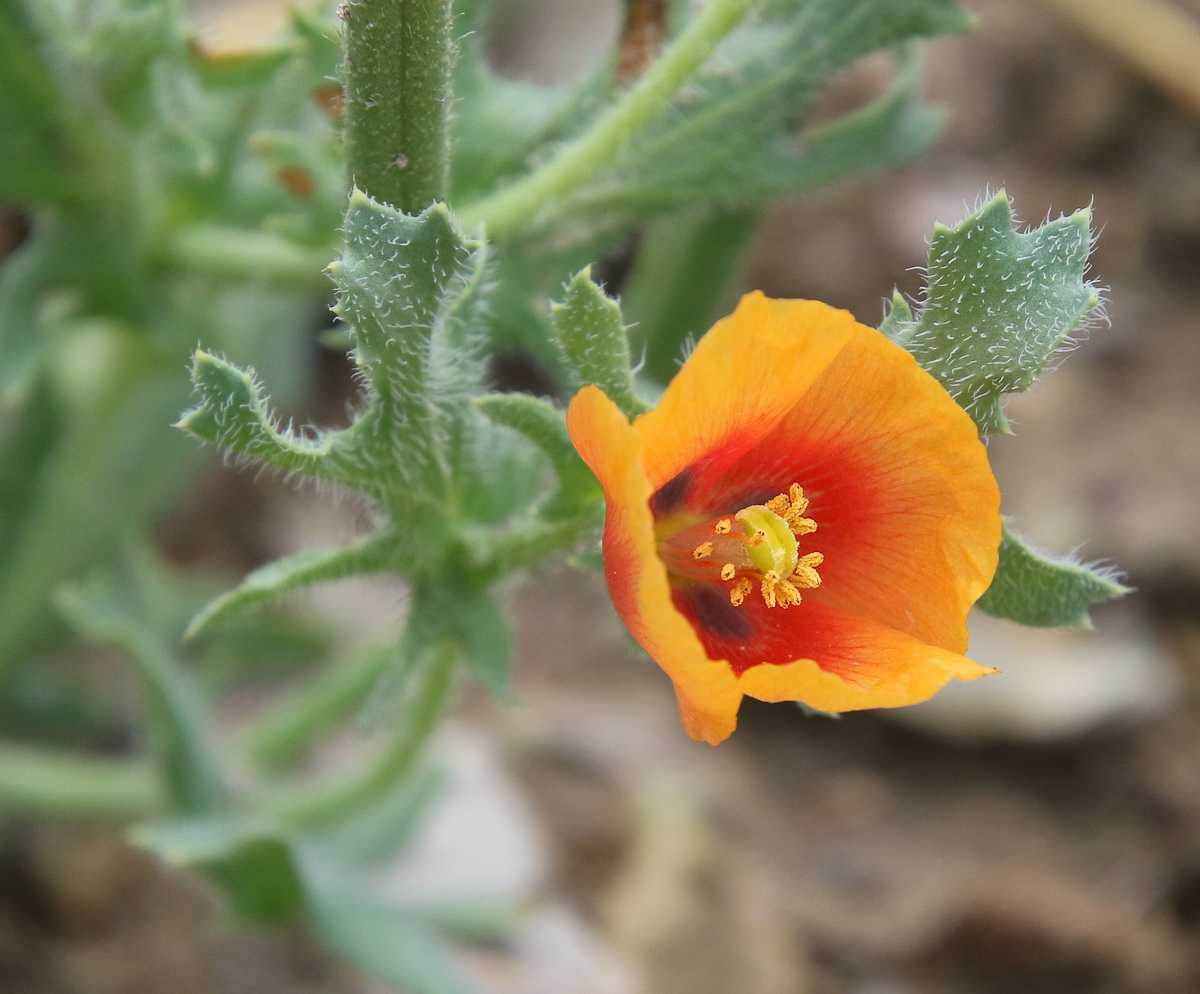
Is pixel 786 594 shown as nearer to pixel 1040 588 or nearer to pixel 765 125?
pixel 1040 588

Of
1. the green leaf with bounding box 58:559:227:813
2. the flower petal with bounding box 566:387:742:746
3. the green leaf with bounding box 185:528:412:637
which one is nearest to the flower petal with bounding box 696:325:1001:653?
the flower petal with bounding box 566:387:742:746

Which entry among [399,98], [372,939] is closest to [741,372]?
[399,98]

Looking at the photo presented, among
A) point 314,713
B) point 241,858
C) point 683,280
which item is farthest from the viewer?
point 314,713

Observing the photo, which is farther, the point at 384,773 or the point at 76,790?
the point at 76,790

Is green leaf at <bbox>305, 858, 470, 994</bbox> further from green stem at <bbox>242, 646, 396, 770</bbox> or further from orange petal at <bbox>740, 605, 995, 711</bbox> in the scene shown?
orange petal at <bbox>740, 605, 995, 711</bbox>

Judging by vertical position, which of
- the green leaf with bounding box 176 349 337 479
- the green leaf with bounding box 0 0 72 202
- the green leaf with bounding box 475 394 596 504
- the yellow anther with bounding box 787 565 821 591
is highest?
the green leaf with bounding box 0 0 72 202

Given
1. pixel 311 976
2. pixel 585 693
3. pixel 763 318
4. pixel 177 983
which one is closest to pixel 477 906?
pixel 311 976
